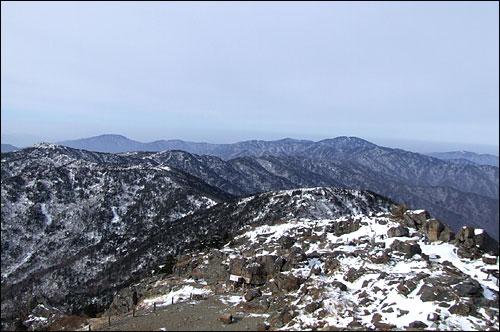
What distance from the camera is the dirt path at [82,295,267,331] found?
27.5 m

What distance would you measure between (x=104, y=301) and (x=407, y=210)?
325 ft

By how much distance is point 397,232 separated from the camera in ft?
144

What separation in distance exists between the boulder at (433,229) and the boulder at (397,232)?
2.67 metres

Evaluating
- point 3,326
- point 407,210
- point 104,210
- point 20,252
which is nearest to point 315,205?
point 407,210

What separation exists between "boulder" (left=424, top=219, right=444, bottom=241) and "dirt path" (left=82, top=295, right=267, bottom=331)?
27.6 m

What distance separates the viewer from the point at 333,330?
2425cm

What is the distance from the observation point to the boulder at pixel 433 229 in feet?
137

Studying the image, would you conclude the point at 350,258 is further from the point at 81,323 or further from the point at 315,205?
the point at 315,205

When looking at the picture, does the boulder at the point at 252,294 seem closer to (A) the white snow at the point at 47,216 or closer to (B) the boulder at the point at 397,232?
(B) the boulder at the point at 397,232

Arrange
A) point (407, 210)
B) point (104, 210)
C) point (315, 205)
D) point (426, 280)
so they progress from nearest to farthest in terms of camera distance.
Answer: point (426, 280)
point (407, 210)
point (315, 205)
point (104, 210)

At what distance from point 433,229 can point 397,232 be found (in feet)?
15.3

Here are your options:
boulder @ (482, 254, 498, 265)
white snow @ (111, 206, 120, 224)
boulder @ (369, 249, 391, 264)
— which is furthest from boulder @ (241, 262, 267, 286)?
white snow @ (111, 206, 120, 224)

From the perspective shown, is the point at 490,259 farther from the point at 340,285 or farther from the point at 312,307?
the point at 312,307

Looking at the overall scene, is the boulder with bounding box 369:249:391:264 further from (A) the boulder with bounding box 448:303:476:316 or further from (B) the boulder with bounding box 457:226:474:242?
(A) the boulder with bounding box 448:303:476:316
